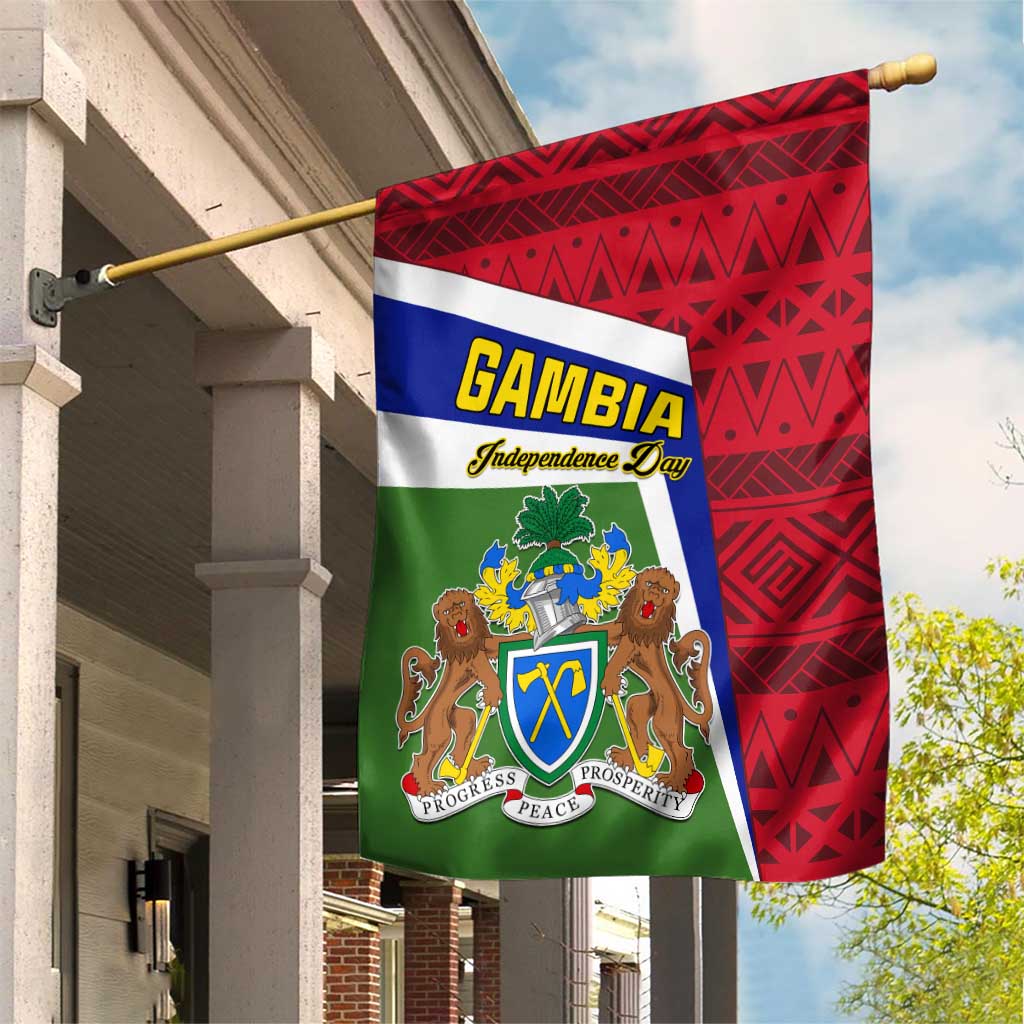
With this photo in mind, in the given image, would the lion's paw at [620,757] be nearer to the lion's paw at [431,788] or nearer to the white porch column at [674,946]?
the lion's paw at [431,788]

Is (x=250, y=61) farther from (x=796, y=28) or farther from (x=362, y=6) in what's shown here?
→ (x=796, y=28)

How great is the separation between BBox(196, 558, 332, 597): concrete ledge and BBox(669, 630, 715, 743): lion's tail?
Result: 2058mm

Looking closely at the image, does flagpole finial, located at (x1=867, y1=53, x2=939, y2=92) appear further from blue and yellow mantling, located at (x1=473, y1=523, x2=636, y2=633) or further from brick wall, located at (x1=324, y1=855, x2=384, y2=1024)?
brick wall, located at (x1=324, y1=855, x2=384, y2=1024)

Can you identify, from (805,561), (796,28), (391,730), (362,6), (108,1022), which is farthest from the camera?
(796,28)

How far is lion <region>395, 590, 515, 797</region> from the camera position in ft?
14.3

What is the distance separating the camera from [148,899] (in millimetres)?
11859

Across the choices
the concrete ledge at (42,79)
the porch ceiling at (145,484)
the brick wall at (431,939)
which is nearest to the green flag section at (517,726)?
the concrete ledge at (42,79)

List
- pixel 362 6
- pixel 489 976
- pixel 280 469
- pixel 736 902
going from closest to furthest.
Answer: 1. pixel 362 6
2. pixel 280 469
3. pixel 736 902
4. pixel 489 976

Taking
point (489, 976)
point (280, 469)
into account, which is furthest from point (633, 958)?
point (280, 469)

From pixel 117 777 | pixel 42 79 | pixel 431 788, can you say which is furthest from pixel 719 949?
pixel 42 79

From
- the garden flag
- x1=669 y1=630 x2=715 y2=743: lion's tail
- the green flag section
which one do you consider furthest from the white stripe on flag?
x1=669 y1=630 x2=715 y2=743: lion's tail

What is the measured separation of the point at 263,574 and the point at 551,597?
1931 mm

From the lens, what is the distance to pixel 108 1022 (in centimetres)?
1142

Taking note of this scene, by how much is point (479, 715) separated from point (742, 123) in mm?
1528
